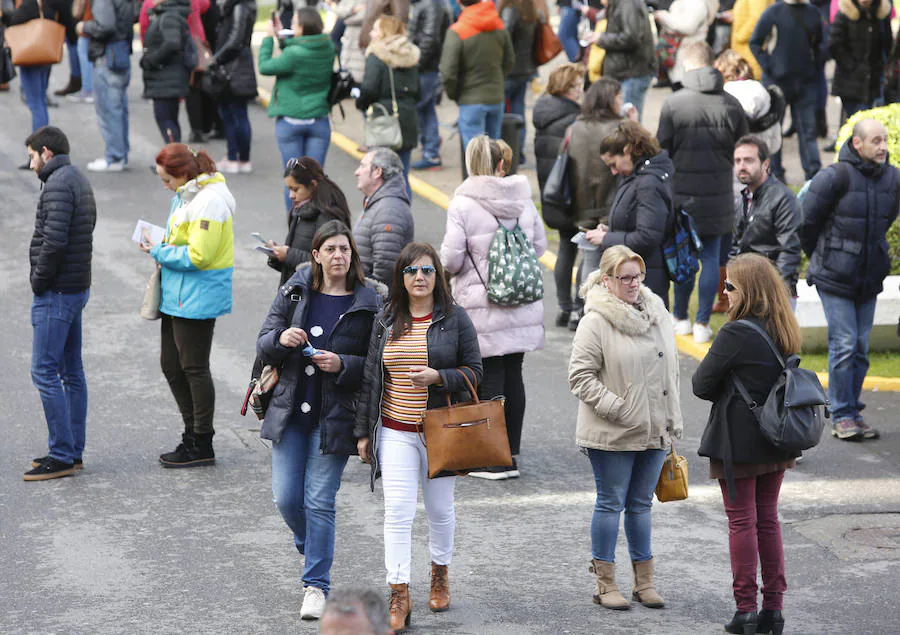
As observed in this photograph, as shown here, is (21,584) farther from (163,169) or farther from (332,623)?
(332,623)

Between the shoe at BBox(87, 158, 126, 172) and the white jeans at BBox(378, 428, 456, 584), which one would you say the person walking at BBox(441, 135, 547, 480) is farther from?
the shoe at BBox(87, 158, 126, 172)

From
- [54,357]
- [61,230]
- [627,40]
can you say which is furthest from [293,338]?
[627,40]

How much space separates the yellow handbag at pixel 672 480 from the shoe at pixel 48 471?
12.2ft

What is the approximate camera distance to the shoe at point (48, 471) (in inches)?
335

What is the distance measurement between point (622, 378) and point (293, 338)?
1.54 m

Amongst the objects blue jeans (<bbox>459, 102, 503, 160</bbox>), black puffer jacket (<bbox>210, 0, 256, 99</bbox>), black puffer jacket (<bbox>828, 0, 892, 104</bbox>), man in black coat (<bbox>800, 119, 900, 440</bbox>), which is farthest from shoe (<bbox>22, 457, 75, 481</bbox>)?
black puffer jacket (<bbox>828, 0, 892, 104</bbox>)

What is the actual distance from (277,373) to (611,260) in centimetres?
165

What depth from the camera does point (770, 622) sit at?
6.48m

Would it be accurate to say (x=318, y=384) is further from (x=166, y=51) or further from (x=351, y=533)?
(x=166, y=51)

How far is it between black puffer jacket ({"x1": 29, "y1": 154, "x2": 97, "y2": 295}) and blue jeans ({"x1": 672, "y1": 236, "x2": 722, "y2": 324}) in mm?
4802

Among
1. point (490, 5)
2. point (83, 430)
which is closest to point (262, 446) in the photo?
point (83, 430)

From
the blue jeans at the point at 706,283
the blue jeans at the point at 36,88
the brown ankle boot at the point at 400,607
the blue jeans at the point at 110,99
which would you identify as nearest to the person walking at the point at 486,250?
the brown ankle boot at the point at 400,607

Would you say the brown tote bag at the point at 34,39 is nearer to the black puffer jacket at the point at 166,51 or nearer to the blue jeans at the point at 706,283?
the black puffer jacket at the point at 166,51

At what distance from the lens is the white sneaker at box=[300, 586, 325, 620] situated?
6.57 m
